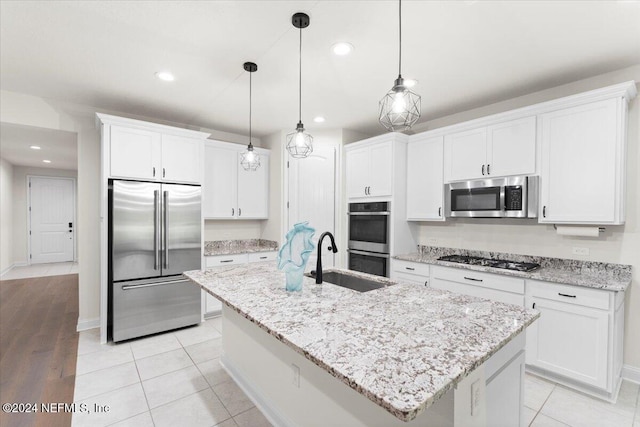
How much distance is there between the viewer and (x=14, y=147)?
17.6ft

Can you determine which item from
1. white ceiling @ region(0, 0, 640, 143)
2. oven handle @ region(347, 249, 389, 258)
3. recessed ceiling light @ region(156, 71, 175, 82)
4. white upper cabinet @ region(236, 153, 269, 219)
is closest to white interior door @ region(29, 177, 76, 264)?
white ceiling @ region(0, 0, 640, 143)

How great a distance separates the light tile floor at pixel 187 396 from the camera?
2.13 meters

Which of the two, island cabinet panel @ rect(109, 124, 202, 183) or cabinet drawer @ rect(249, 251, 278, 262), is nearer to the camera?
A: island cabinet panel @ rect(109, 124, 202, 183)

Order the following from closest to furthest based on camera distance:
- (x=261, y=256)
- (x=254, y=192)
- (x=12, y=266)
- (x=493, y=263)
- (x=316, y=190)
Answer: (x=493, y=263), (x=261, y=256), (x=316, y=190), (x=254, y=192), (x=12, y=266)

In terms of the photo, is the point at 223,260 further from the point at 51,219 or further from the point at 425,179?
the point at 51,219

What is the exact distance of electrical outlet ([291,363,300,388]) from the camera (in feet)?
5.85

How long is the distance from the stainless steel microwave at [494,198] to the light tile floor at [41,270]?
8092 mm

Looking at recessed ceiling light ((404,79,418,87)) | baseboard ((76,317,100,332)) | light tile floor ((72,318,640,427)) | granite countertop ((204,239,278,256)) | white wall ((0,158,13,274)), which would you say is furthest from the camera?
white wall ((0,158,13,274))

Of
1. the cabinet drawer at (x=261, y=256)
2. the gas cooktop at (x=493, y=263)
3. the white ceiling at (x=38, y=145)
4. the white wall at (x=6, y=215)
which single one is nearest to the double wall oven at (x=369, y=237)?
the gas cooktop at (x=493, y=263)

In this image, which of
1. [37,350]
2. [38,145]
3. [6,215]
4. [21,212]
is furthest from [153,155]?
[21,212]

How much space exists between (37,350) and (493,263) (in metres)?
4.71

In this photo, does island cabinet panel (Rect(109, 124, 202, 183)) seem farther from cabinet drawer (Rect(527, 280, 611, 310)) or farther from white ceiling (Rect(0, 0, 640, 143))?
cabinet drawer (Rect(527, 280, 611, 310))

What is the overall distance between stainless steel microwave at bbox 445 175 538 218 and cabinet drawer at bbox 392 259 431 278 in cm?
67

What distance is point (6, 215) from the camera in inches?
270
